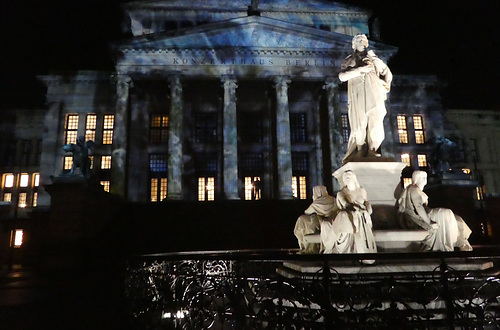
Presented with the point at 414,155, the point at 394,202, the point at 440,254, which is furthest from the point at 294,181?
the point at 440,254

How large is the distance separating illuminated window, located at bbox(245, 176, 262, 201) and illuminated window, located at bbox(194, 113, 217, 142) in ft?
16.5

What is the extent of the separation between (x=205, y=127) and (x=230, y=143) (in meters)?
6.62

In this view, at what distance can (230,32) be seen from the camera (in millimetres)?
31547

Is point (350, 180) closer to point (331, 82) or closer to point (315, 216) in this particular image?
point (315, 216)

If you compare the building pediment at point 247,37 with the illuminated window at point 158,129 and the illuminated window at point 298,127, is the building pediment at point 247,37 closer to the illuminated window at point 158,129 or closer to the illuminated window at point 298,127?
the illuminated window at point 298,127

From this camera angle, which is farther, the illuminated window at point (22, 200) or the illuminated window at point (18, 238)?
the illuminated window at point (22, 200)

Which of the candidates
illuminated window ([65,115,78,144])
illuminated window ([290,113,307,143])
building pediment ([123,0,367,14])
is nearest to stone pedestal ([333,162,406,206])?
illuminated window ([290,113,307,143])

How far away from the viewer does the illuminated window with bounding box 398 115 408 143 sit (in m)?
37.9

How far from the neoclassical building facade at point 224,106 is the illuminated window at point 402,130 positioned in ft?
0.33

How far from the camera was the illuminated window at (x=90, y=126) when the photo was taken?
36.4m

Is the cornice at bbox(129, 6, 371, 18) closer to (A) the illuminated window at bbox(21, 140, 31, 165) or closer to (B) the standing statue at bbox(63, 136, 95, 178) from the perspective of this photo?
(B) the standing statue at bbox(63, 136, 95, 178)

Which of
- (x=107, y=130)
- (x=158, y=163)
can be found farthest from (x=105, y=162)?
(x=158, y=163)

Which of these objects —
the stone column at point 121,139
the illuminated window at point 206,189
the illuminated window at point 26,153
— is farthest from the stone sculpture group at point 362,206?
the illuminated window at point 26,153

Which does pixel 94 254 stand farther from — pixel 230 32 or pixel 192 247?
pixel 230 32
